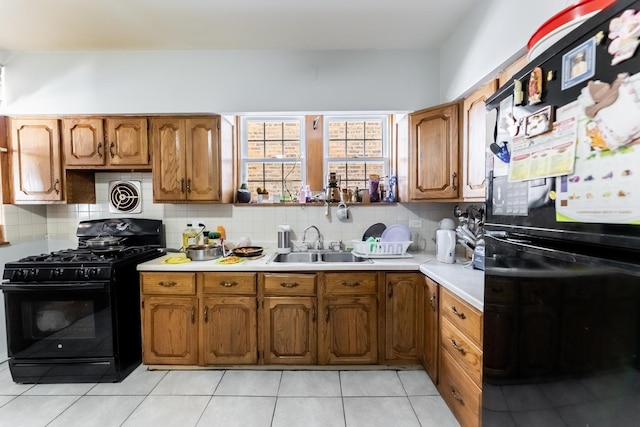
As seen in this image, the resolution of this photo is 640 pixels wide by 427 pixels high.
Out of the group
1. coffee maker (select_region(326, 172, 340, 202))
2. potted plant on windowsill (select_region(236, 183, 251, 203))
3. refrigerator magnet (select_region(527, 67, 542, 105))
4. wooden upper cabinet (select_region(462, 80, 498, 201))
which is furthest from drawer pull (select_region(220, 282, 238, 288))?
refrigerator magnet (select_region(527, 67, 542, 105))

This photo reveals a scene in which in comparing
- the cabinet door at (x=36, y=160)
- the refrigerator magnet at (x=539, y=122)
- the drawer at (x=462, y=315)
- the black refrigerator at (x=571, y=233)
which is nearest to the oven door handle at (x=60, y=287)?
the cabinet door at (x=36, y=160)

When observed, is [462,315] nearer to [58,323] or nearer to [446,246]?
[446,246]

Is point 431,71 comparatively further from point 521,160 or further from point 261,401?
point 261,401

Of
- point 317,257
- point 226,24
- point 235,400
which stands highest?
point 226,24

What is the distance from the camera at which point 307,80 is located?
2523 mm

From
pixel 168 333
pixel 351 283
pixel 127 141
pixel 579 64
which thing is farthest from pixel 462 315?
pixel 127 141

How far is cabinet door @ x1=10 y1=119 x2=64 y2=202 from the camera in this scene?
2.50 meters

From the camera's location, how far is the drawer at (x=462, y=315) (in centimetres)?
144

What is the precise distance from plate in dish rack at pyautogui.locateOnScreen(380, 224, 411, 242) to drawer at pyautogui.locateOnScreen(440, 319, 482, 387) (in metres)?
0.90

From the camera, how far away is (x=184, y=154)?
2494mm

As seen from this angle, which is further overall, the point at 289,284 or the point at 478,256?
the point at 289,284

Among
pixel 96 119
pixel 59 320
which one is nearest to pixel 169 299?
pixel 59 320

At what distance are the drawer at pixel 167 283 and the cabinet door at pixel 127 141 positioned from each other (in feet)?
3.29

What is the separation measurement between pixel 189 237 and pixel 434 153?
2285 mm
